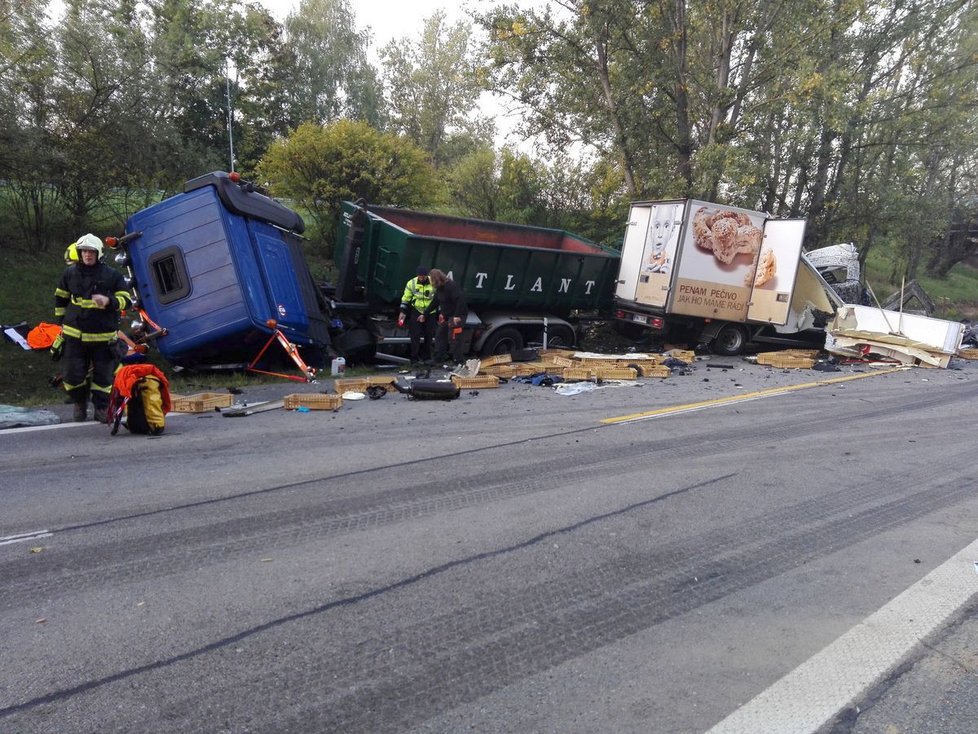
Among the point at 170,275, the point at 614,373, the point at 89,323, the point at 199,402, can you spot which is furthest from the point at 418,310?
the point at 89,323

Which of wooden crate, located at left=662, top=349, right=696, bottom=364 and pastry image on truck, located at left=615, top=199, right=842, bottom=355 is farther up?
pastry image on truck, located at left=615, top=199, right=842, bottom=355

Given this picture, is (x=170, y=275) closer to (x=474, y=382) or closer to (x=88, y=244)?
(x=88, y=244)

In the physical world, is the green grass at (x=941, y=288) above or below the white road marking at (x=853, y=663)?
above

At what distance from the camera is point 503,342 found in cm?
1259

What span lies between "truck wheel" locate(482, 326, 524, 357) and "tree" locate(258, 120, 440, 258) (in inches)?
217

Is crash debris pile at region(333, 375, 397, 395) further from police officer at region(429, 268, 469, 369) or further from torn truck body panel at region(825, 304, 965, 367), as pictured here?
torn truck body panel at region(825, 304, 965, 367)

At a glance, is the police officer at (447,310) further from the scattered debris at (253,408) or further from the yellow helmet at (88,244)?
the yellow helmet at (88,244)

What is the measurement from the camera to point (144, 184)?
13.6 metres

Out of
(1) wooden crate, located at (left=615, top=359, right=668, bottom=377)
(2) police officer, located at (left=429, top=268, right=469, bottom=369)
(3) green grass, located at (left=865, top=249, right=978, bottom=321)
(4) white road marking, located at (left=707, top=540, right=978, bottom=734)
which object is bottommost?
(1) wooden crate, located at (left=615, top=359, right=668, bottom=377)

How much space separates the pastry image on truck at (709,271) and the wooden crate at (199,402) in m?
8.67

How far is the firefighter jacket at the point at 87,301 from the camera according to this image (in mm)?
6770

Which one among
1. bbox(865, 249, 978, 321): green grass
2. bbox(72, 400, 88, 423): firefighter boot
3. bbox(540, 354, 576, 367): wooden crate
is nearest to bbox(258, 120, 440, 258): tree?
bbox(540, 354, 576, 367): wooden crate

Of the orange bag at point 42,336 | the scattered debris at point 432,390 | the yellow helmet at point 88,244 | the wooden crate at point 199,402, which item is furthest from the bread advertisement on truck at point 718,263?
the orange bag at point 42,336

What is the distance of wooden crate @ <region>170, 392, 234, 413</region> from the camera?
302 inches
